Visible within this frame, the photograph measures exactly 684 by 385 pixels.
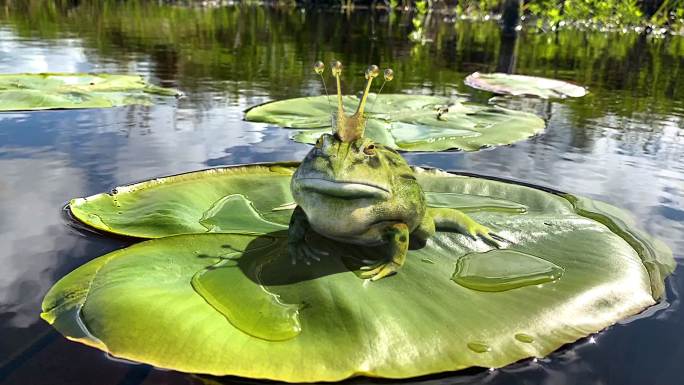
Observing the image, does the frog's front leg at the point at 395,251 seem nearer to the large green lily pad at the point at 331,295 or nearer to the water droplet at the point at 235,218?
the large green lily pad at the point at 331,295

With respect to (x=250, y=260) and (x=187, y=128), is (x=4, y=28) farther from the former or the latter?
(x=250, y=260)

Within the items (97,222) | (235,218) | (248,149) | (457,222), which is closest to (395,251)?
(457,222)

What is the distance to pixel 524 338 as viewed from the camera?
2.28m

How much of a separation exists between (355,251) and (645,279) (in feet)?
5.03

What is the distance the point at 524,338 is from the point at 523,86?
7.61 metres

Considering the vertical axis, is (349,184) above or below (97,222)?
above

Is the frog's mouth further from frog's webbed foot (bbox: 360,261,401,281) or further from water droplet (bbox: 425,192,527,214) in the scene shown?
water droplet (bbox: 425,192,527,214)

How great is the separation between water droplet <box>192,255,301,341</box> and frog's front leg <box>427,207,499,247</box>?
1.08 metres

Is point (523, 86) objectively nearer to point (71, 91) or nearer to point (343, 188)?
point (71, 91)

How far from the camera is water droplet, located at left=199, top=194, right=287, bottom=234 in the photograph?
3053mm

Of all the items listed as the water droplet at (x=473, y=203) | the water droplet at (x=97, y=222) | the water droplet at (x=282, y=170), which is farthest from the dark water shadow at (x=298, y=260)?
the water droplet at (x=282, y=170)

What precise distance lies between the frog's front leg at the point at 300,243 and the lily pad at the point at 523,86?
22.3 feet

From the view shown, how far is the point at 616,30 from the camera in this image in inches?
1137

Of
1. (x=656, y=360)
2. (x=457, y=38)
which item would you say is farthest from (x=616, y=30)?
(x=656, y=360)
